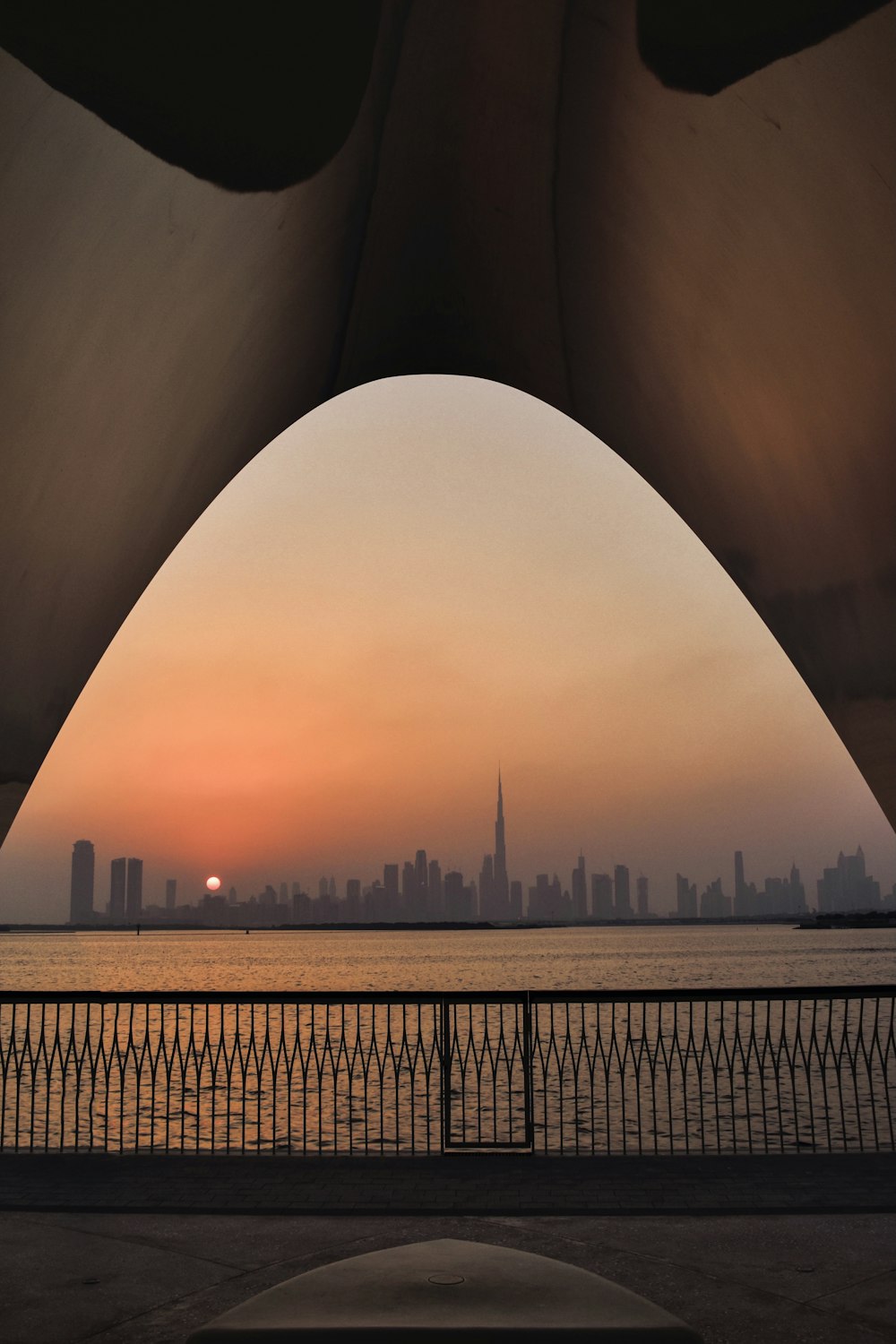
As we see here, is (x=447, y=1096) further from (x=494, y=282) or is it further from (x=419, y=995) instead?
(x=494, y=282)

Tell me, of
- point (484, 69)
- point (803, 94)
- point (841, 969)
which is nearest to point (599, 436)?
point (484, 69)

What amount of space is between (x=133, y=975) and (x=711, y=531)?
97.6 metres

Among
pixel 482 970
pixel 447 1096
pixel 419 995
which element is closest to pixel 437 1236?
pixel 447 1096

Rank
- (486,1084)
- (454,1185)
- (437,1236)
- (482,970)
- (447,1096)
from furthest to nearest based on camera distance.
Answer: (482,970), (486,1084), (447,1096), (454,1185), (437,1236)

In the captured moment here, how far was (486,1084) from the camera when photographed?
1070 inches

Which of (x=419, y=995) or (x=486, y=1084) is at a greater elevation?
(x=419, y=995)

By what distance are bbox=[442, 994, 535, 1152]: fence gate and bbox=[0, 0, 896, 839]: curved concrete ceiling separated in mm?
3179

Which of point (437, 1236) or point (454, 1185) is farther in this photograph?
point (454, 1185)

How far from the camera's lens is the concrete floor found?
507 centimetres

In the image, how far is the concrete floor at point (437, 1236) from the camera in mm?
5074

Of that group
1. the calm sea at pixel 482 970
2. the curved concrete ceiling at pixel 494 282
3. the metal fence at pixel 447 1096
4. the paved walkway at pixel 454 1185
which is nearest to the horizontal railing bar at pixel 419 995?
the metal fence at pixel 447 1096

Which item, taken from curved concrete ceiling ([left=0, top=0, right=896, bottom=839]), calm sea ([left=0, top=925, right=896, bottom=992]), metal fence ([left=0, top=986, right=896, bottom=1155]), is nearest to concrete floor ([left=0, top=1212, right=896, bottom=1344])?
metal fence ([left=0, top=986, right=896, bottom=1155])

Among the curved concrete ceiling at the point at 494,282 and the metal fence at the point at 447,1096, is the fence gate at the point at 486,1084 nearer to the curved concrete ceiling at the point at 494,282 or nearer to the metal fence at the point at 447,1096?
the metal fence at the point at 447,1096

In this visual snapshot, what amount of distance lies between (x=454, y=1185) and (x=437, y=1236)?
1.26 m
